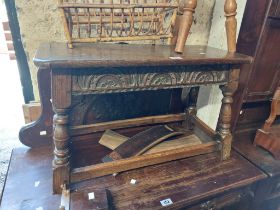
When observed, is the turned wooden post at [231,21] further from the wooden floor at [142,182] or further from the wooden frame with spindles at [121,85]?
the wooden floor at [142,182]

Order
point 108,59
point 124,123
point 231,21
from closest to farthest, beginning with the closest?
1. point 108,59
2. point 231,21
3. point 124,123

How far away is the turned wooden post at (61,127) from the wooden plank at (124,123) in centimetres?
30

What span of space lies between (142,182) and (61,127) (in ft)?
1.30

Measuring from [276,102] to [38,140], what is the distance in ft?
3.99

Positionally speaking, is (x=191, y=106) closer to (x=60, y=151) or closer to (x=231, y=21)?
(x=231, y=21)

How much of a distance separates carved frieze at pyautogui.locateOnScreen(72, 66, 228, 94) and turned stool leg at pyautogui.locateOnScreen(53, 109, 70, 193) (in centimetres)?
11

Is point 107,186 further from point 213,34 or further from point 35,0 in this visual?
point 213,34

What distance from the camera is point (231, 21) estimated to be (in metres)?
0.92

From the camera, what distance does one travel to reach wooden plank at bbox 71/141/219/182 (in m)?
0.87

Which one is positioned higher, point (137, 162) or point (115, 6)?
point (115, 6)

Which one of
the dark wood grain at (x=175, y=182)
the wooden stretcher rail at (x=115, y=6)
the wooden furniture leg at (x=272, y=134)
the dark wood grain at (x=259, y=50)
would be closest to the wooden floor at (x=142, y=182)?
the dark wood grain at (x=175, y=182)

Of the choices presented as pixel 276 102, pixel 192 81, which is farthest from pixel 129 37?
pixel 276 102

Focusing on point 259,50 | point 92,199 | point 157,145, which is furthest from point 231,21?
point 92,199

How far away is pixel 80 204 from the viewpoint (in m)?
0.78
